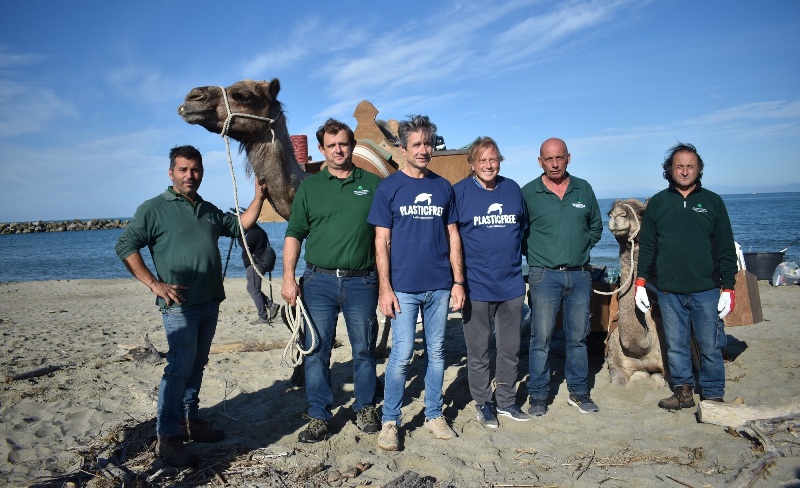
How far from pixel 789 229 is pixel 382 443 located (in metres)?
37.1

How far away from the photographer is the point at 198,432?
394 centimetres

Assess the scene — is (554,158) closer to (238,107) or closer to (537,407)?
Result: (537,407)

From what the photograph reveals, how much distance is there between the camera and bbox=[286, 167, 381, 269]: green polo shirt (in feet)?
12.4

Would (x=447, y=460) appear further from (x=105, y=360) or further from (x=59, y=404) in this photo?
(x=105, y=360)

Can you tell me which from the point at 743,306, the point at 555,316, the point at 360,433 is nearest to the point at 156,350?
the point at 360,433

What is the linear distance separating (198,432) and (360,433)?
4.13 ft

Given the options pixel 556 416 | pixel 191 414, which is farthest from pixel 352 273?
pixel 556 416

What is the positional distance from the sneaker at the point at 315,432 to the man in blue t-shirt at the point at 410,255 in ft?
1.50

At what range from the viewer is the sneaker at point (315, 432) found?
152 inches

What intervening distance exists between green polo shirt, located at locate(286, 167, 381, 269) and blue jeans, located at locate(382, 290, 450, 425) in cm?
46

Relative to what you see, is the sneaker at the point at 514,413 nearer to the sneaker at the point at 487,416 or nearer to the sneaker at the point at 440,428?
the sneaker at the point at 487,416

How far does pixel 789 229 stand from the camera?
3155 centimetres

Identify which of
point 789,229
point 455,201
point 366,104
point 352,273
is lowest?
point 789,229

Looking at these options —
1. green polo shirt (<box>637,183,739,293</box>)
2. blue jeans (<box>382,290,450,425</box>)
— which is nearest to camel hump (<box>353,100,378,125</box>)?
blue jeans (<box>382,290,450,425</box>)
